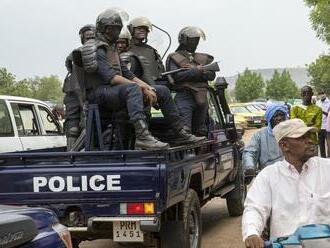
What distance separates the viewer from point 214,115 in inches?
333

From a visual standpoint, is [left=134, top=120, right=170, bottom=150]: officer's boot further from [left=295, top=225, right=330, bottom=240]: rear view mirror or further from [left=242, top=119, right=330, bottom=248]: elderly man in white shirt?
[left=295, top=225, right=330, bottom=240]: rear view mirror

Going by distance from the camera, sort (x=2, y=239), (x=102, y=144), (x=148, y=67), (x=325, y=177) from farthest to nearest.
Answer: (x=148, y=67), (x=102, y=144), (x=325, y=177), (x=2, y=239)

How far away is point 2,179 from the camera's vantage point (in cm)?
542

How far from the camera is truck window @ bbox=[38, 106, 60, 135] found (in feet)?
34.1

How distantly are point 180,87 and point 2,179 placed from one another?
2920mm

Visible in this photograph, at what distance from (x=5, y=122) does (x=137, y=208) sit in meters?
4.66

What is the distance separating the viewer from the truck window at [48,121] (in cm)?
1039

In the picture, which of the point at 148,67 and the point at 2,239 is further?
the point at 148,67

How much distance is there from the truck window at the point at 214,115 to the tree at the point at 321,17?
23.4 metres

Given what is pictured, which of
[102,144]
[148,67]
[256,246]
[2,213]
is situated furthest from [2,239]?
[148,67]

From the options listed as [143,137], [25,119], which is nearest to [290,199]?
[143,137]

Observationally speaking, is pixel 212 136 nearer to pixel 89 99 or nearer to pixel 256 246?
pixel 89 99

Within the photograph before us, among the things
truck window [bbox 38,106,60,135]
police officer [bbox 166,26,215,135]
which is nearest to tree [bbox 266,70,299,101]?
truck window [bbox 38,106,60,135]

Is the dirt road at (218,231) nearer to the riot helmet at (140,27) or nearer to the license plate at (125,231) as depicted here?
the license plate at (125,231)
